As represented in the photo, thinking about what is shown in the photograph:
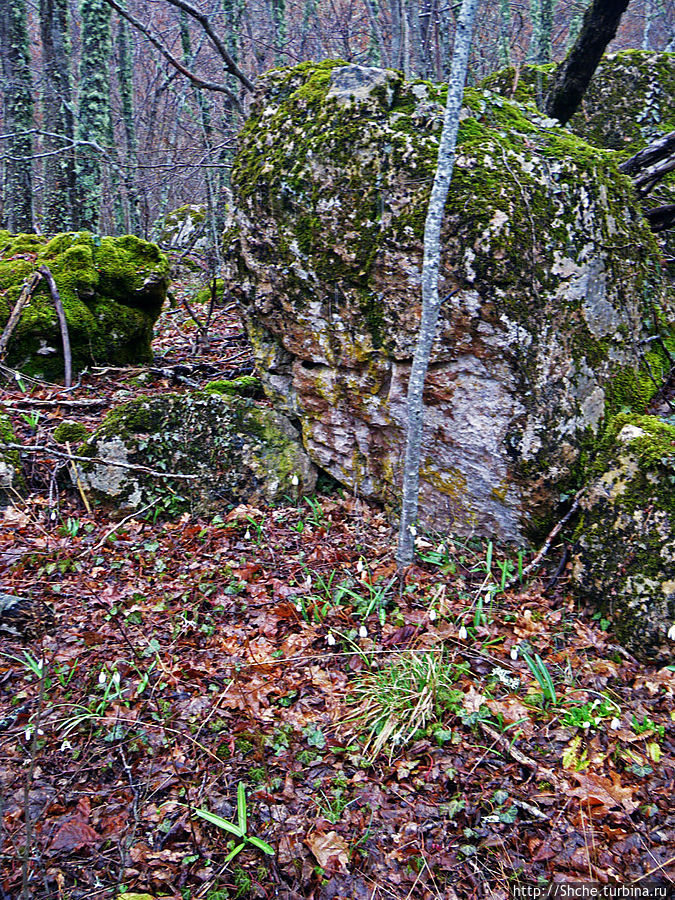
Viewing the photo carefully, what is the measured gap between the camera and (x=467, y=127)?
432 centimetres

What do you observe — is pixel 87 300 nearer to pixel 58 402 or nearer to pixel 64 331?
pixel 64 331

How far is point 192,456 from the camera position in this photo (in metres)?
5.16

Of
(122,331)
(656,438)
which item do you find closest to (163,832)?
(656,438)

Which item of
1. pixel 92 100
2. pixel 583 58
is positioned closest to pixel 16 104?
pixel 92 100

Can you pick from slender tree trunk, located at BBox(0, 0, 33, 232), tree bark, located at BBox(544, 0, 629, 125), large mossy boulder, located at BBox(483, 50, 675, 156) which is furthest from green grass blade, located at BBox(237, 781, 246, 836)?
slender tree trunk, located at BBox(0, 0, 33, 232)

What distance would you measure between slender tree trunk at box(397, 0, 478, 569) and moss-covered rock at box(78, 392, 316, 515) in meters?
1.27

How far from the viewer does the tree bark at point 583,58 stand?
5334 mm

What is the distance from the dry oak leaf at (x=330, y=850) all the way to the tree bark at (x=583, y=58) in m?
7.00

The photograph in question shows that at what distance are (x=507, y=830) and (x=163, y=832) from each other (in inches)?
66.0

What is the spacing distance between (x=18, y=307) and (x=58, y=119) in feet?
22.3

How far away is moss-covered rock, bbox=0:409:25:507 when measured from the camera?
15.6 feet

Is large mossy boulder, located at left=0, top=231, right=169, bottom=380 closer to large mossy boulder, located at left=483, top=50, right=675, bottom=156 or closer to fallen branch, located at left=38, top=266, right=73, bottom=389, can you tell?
fallen branch, located at left=38, top=266, right=73, bottom=389

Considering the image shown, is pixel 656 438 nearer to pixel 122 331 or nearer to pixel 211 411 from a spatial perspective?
pixel 211 411

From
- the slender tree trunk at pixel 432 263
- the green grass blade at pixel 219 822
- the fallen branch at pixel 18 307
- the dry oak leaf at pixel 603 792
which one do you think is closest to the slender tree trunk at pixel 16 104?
the fallen branch at pixel 18 307
